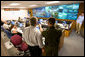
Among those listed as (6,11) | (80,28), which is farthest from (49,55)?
(6,11)

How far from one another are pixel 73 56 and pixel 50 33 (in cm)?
174

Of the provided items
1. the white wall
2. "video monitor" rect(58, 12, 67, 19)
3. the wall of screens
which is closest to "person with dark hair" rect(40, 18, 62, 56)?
the wall of screens

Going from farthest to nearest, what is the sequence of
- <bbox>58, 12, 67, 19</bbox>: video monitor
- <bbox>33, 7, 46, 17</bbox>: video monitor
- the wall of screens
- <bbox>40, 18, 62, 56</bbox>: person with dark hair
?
<bbox>33, 7, 46, 17</bbox>: video monitor → <bbox>58, 12, 67, 19</bbox>: video monitor → the wall of screens → <bbox>40, 18, 62, 56</bbox>: person with dark hair

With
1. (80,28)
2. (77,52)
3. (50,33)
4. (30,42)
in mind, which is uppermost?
(50,33)

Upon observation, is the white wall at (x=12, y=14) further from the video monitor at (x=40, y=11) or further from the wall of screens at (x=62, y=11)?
the wall of screens at (x=62, y=11)

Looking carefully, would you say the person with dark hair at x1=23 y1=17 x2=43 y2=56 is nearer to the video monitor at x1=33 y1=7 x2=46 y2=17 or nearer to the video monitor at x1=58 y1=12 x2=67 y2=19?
the video monitor at x1=58 y1=12 x2=67 y2=19

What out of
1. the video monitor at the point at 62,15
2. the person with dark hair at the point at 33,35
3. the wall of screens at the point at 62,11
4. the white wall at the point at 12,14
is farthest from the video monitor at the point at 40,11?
the person with dark hair at the point at 33,35

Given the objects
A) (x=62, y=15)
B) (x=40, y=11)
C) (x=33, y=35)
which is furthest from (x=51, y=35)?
(x=40, y=11)

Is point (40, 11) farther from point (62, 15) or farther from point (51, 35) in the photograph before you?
point (51, 35)

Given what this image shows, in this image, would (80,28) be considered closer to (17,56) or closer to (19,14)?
(17,56)

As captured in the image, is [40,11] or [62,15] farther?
[40,11]

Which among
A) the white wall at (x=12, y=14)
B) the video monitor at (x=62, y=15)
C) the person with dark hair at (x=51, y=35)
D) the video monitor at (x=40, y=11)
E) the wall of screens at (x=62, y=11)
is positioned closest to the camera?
the person with dark hair at (x=51, y=35)

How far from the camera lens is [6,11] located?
7.07 meters

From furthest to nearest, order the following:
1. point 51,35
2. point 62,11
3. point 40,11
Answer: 1. point 40,11
2. point 62,11
3. point 51,35
